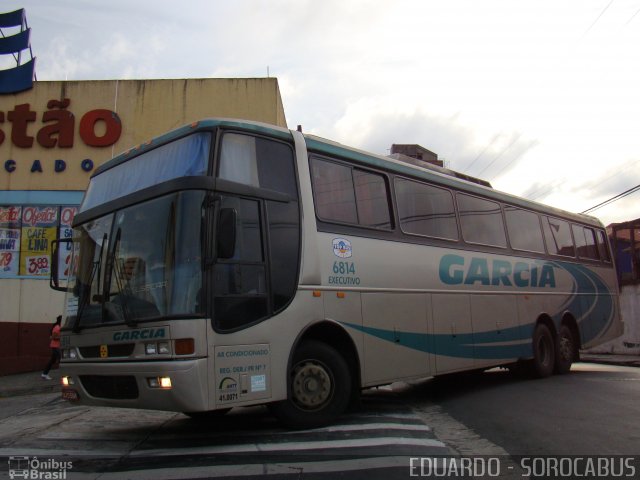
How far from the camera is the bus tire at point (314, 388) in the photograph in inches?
246

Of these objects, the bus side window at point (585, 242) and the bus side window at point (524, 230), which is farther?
the bus side window at point (585, 242)

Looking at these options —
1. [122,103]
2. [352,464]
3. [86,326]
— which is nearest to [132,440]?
[86,326]

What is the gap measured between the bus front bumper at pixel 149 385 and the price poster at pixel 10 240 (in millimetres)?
11233

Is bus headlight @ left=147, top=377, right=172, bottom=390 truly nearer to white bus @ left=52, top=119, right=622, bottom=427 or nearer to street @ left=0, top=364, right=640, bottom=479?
white bus @ left=52, top=119, right=622, bottom=427

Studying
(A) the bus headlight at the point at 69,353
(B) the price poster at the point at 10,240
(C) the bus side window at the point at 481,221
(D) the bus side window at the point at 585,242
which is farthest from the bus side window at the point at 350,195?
(B) the price poster at the point at 10,240

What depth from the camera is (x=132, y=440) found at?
6.48 metres

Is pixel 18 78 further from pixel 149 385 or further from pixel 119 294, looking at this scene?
pixel 149 385

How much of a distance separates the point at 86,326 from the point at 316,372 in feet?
8.26

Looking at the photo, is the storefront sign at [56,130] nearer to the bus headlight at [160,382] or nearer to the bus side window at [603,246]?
the bus headlight at [160,382]

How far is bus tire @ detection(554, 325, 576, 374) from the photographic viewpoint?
39.6 feet

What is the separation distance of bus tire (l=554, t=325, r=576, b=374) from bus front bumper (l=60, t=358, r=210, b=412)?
9117 mm

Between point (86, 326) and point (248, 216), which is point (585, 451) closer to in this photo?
point (248, 216)

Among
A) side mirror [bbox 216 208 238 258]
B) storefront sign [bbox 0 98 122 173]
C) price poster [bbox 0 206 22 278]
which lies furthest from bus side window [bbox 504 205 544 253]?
price poster [bbox 0 206 22 278]

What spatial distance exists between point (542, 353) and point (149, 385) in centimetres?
879
